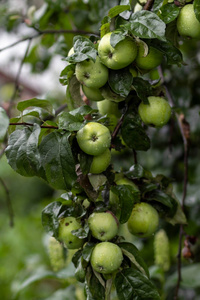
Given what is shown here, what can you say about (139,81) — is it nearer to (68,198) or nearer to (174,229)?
(68,198)

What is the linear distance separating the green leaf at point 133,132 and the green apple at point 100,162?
8 centimetres

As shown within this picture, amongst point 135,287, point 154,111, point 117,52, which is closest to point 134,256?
point 135,287

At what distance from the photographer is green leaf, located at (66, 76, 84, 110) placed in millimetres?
846

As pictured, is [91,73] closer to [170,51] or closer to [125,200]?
[170,51]

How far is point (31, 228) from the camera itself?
2.99m

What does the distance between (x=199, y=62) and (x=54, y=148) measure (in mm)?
1171

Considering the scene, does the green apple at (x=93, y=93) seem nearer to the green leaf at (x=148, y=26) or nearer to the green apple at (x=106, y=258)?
the green leaf at (x=148, y=26)

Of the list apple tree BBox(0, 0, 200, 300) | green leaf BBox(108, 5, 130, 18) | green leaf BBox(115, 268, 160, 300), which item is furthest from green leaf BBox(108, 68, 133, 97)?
green leaf BBox(115, 268, 160, 300)

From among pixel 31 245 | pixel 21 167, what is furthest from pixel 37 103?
pixel 31 245

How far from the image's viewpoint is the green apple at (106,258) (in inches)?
28.2

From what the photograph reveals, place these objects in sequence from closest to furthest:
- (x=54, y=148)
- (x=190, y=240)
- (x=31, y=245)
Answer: (x=54, y=148) → (x=190, y=240) → (x=31, y=245)

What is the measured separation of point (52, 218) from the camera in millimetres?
799

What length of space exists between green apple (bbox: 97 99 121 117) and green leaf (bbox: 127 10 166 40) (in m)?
0.22

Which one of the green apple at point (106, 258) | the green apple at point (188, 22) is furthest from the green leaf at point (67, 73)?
the green apple at point (106, 258)
